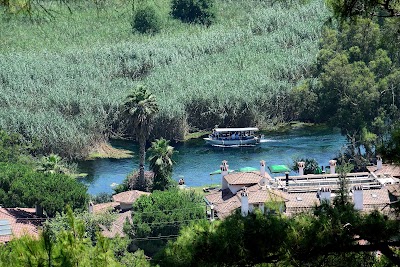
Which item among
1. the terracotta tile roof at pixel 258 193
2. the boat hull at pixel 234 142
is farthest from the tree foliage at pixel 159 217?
the boat hull at pixel 234 142

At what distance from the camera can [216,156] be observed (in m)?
67.9

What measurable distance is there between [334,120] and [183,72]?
16236 millimetres

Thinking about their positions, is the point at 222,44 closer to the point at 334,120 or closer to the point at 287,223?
the point at 334,120

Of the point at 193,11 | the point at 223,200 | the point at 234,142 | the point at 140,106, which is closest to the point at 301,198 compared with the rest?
the point at 223,200

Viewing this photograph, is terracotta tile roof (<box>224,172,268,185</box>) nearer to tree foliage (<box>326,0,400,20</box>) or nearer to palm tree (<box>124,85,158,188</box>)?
palm tree (<box>124,85,158,188</box>)

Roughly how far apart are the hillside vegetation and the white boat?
2913 millimetres

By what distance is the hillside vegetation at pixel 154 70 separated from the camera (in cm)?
7200

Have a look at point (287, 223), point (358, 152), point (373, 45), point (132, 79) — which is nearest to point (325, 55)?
point (373, 45)

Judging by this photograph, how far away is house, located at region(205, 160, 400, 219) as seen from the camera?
4531 centimetres

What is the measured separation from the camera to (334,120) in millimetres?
67312

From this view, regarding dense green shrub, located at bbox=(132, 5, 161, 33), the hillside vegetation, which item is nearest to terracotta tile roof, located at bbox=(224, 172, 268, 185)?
the hillside vegetation

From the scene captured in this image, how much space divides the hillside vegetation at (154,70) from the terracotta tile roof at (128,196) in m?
14.0

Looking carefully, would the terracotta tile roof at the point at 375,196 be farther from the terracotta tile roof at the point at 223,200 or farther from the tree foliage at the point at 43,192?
the tree foliage at the point at 43,192

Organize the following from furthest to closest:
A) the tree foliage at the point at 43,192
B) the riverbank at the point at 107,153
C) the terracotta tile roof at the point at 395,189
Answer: the riverbank at the point at 107,153
the tree foliage at the point at 43,192
the terracotta tile roof at the point at 395,189
